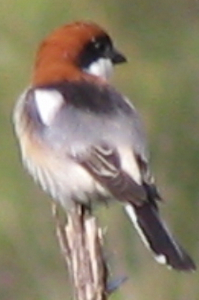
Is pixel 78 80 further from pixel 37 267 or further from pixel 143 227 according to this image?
pixel 37 267

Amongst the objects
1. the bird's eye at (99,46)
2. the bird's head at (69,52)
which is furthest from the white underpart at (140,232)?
the bird's eye at (99,46)

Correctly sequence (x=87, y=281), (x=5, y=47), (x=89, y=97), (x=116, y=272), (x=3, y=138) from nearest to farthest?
(x=87, y=281) → (x=89, y=97) → (x=116, y=272) → (x=3, y=138) → (x=5, y=47)

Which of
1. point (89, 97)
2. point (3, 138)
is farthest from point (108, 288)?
point (3, 138)

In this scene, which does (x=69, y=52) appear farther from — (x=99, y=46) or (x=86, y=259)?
(x=86, y=259)

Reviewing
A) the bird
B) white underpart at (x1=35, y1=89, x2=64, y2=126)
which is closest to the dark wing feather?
the bird

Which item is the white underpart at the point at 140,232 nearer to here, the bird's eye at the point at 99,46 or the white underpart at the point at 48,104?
the white underpart at the point at 48,104
